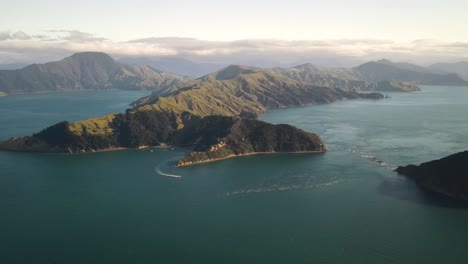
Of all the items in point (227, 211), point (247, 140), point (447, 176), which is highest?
point (247, 140)

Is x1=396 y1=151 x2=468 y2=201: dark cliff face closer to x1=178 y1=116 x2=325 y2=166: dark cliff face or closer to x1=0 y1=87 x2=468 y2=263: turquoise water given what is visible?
x1=0 y1=87 x2=468 y2=263: turquoise water

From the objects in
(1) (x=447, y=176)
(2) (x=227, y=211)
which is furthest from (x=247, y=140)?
(1) (x=447, y=176)

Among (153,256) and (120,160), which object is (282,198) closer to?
(153,256)

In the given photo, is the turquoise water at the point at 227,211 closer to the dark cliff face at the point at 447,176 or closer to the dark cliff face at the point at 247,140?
the dark cliff face at the point at 447,176

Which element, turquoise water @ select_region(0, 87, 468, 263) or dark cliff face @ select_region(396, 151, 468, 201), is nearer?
turquoise water @ select_region(0, 87, 468, 263)

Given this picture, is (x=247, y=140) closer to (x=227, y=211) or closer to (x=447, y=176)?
(x=227, y=211)


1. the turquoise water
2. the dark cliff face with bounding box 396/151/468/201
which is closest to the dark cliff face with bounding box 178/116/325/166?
the turquoise water
